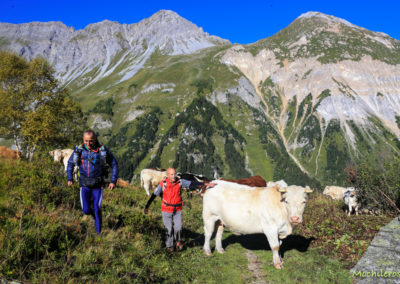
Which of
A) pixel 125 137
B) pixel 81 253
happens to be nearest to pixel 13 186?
pixel 81 253

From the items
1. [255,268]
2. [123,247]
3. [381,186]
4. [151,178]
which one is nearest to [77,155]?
[123,247]

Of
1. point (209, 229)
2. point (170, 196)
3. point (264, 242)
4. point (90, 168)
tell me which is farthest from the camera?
point (264, 242)

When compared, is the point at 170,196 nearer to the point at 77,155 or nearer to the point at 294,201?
the point at 77,155

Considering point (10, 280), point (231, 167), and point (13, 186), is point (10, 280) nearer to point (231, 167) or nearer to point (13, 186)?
point (13, 186)

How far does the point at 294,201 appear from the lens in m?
7.94

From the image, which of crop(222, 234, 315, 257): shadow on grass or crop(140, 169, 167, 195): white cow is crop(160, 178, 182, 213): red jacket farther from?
crop(140, 169, 167, 195): white cow

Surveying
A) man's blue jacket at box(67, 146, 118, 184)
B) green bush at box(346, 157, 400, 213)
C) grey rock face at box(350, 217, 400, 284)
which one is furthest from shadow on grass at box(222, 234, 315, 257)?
man's blue jacket at box(67, 146, 118, 184)

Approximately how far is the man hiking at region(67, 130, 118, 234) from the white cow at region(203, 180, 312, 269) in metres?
3.75

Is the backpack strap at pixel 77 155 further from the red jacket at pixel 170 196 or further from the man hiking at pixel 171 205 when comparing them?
the red jacket at pixel 170 196

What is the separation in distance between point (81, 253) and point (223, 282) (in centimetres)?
401

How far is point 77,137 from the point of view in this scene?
41.1m

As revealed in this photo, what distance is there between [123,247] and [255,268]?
434cm

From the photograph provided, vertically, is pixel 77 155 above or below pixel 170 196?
above

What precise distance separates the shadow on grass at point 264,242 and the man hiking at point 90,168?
557cm
